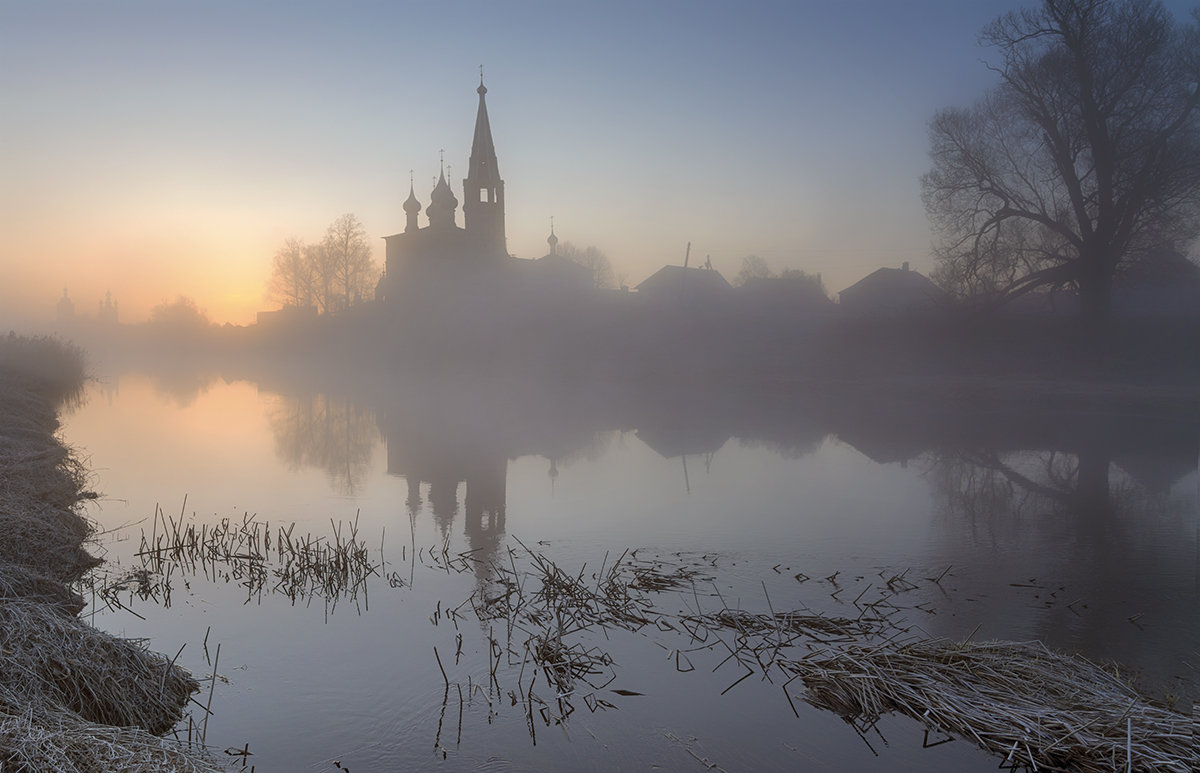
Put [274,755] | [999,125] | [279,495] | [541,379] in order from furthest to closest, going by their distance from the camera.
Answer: [541,379] < [999,125] < [279,495] < [274,755]

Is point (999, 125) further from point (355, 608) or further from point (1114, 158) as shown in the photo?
point (355, 608)

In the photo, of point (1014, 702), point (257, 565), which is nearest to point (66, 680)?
point (257, 565)

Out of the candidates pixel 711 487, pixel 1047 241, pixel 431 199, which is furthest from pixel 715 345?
pixel 431 199

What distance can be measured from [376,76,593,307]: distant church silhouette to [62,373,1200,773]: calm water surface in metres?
41.4

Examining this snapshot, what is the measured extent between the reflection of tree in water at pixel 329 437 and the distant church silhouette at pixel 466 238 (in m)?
31.2

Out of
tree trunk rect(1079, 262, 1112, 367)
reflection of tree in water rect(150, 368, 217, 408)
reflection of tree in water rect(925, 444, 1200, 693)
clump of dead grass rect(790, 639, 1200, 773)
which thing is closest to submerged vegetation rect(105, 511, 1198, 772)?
clump of dead grass rect(790, 639, 1200, 773)

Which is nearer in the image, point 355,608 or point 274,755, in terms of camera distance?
point 274,755

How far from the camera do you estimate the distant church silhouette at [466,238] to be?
203 ft

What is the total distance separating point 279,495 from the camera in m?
12.7

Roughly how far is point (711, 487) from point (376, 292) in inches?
2098

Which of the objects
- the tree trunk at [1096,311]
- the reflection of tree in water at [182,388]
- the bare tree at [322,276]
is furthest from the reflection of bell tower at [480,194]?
the tree trunk at [1096,311]

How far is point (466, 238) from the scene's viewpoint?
2514 inches

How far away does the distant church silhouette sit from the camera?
203 ft

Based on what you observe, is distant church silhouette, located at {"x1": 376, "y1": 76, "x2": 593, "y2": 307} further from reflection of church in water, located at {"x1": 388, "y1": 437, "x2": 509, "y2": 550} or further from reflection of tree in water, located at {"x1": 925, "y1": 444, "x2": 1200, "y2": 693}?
reflection of tree in water, located at {"x1": 925, "y1": 444, "x2": 1200, "y2": 693}
